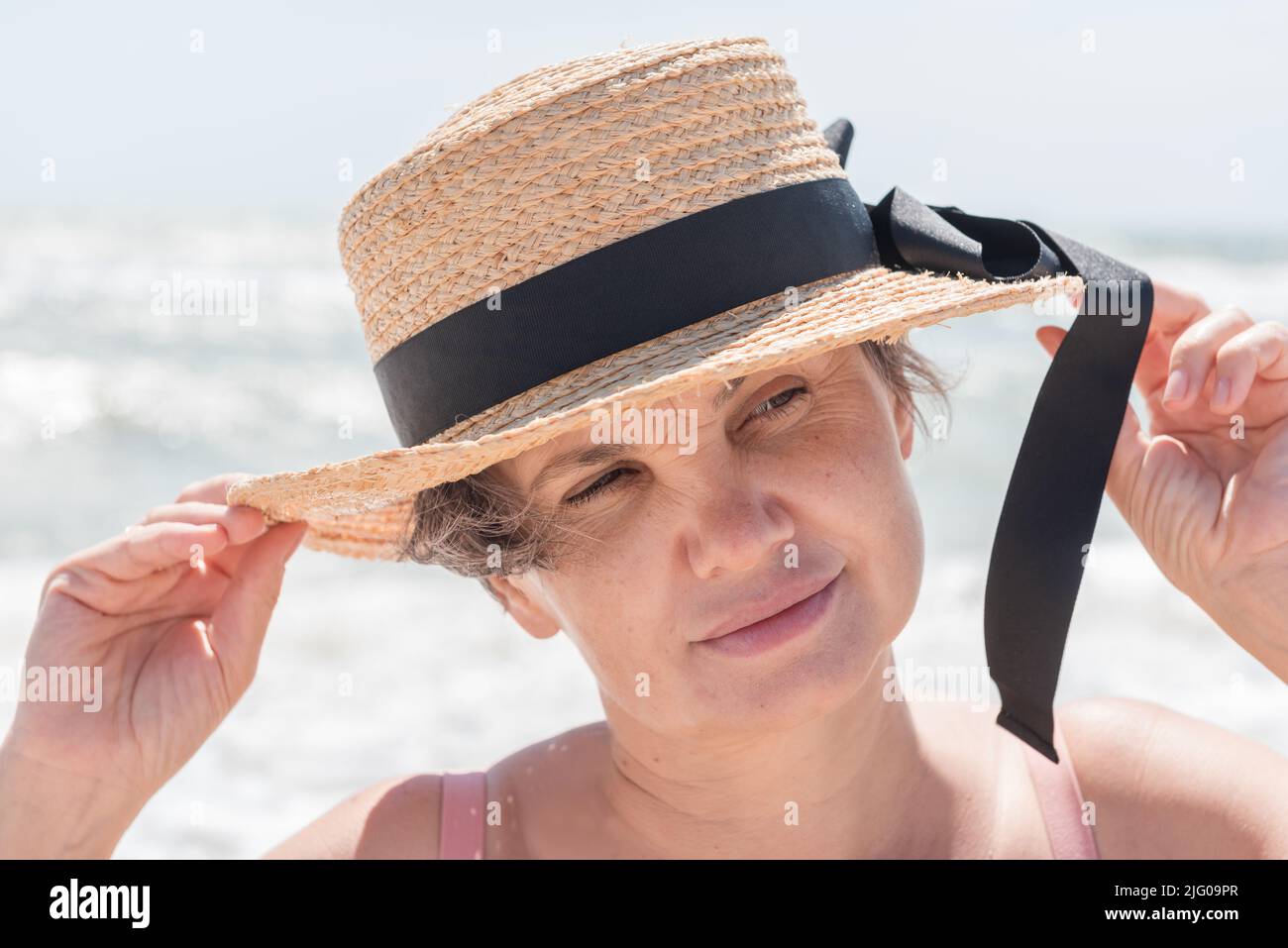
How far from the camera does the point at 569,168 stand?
196 centimetres

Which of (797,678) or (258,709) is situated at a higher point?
(797,678)

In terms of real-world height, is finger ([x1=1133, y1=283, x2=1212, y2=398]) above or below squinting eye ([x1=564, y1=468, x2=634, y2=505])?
above

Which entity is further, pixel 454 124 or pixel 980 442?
pixel 980 442

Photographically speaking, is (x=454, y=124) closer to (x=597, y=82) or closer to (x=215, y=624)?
(x=597, y=82)

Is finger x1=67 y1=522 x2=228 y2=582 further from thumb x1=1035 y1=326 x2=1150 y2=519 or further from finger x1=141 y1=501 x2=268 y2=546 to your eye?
thumb x1=1035 y1=326 x2=1150 y2=519

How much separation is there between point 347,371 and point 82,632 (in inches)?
395

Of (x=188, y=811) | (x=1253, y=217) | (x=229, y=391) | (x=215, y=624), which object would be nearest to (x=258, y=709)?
(x=188, y=811)

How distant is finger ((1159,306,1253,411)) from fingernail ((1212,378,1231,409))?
51mm

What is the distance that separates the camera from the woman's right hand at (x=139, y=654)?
7.48ft

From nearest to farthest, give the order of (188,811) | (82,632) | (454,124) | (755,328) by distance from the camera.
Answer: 1. (755,328)
2. (454,124)
3. (82,632)
4. (188,811)

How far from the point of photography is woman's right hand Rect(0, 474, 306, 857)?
2279 millimetres

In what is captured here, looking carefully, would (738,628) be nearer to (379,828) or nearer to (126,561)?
Result: (379,828)

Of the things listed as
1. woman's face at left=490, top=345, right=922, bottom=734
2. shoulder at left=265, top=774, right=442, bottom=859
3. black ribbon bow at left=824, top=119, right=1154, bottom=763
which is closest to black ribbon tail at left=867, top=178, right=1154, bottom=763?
black ribbon bow at left=824, top=119, right=1154, bottom=763

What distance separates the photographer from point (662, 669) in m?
2.09
